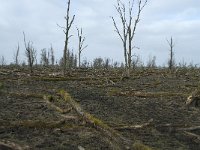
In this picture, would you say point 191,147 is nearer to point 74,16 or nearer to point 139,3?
point 74,16

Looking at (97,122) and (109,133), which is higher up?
(97,122)

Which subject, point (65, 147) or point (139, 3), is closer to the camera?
point (65, 147)

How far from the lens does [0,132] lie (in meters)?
9.12

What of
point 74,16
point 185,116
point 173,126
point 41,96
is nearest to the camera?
point 173,126

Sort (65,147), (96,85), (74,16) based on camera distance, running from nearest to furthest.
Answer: (65,147) < (96,85) < (74,16)

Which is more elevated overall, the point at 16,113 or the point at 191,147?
the point at 16,113

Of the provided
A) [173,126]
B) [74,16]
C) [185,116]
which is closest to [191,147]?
[173,126]

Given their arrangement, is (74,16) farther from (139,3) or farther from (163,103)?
(163,103)

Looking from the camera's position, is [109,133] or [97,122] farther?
[97,122]

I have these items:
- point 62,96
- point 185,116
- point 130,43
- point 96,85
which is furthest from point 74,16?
point 185,116

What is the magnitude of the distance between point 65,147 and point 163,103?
6616mm

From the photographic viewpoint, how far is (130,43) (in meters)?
26.3

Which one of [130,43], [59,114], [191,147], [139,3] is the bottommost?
[191,147]

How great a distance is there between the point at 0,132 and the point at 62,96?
16.6ft
